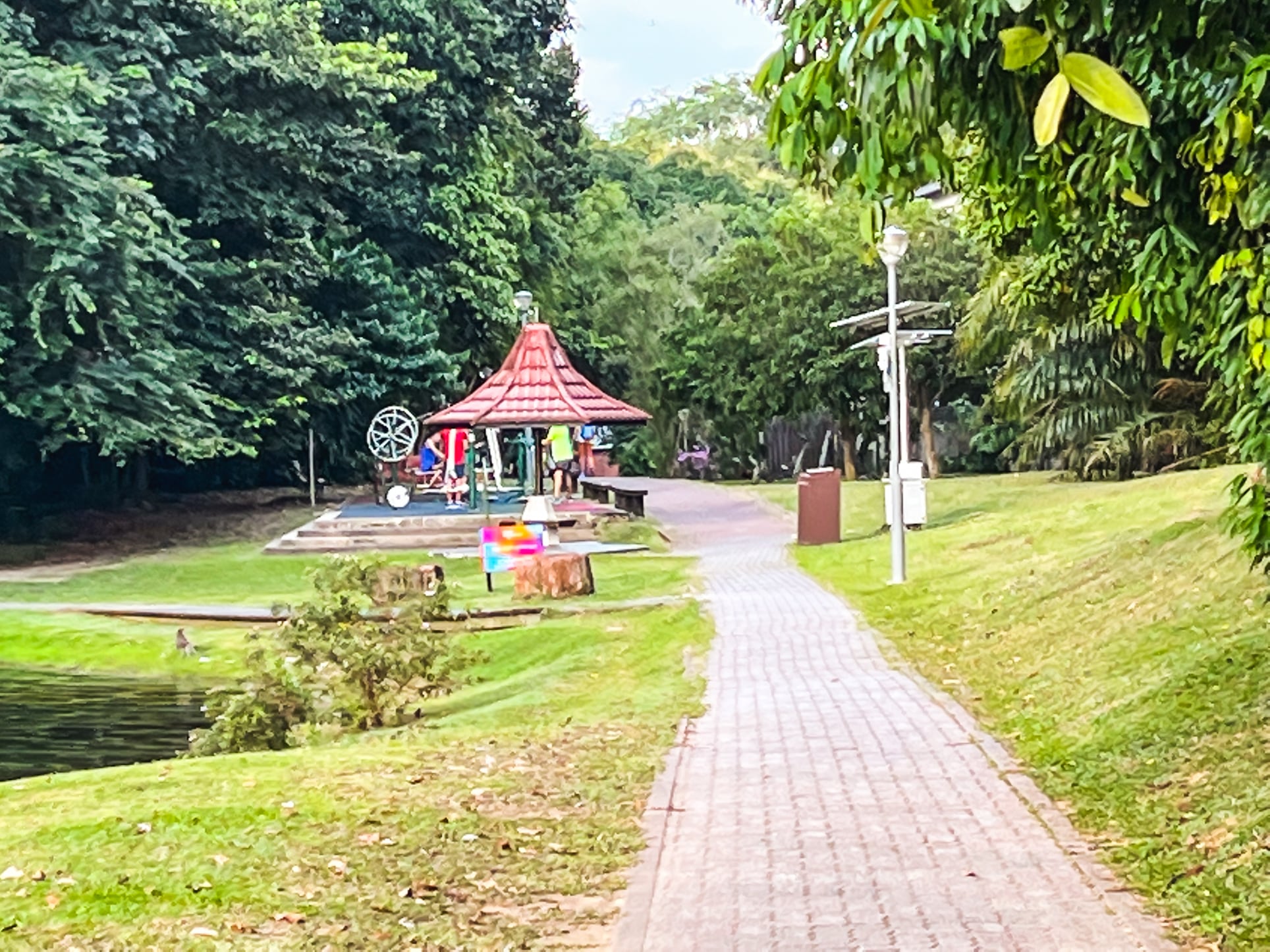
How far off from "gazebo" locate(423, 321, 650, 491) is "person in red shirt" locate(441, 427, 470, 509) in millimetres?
4011

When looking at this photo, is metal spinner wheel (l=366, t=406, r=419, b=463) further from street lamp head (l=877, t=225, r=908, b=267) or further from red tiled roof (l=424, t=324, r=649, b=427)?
street lamp head (l=877, t=225, r=908, b=267)

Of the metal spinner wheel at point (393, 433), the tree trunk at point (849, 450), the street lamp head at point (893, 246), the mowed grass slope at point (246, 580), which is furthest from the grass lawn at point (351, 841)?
the tree trunk at point (849, 450)

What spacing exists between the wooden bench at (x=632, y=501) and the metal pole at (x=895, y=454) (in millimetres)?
13462

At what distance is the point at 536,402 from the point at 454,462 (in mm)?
6901

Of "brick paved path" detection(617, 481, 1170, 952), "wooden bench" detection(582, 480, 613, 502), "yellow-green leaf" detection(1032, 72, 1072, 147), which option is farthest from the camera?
"wooden bench" detection(582, 480, 613, 502)

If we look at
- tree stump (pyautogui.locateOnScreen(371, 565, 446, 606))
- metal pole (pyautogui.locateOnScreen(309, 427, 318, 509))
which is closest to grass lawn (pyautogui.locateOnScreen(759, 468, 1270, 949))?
tree stump (pyautogui.locateOnScreen(371, 565, 446, 606))

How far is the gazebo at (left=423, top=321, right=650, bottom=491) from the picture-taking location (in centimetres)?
2812

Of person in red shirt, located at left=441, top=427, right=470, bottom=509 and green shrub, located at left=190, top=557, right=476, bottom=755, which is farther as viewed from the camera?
person in red shirt, located at left=441, top=427, right=470, bottom=509

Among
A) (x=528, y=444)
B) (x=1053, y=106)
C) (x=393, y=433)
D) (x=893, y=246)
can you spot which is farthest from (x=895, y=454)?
(x=393, y=433)

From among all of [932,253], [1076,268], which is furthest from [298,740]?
[932,253]

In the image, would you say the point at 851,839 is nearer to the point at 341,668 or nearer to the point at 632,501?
the point at 341,668

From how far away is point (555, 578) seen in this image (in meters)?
20.0

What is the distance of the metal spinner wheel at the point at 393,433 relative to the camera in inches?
1324

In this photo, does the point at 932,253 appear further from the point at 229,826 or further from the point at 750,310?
the point at 229,826
